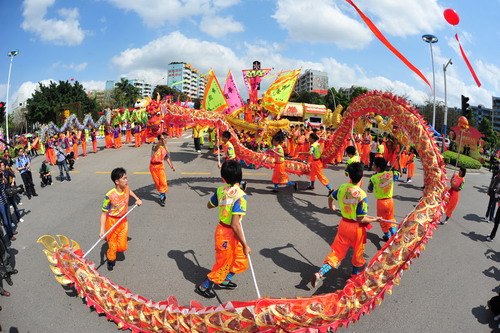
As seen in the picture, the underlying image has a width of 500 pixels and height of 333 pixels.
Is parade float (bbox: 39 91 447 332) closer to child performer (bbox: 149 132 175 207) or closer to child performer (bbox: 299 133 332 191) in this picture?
child performer (bbox: 149 132 175 207)

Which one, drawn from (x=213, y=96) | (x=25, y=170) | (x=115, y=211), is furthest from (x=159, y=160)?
(x=213, y=96)

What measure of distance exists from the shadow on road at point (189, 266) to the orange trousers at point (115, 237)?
2.80 ft

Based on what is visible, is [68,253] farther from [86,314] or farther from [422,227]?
[422,227]

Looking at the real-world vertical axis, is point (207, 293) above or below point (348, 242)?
below

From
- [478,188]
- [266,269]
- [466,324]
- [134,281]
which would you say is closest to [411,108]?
[466,324]

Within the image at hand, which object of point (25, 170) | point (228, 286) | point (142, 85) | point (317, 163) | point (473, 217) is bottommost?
point (228, 286)

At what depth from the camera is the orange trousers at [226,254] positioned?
3.53 metres

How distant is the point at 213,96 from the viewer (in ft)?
41.7

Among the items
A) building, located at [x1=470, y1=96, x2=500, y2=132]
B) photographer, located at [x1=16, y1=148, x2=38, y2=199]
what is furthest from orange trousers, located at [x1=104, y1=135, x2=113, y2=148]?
building, located at [x1=470, y1=96, x2=500, y2=132]

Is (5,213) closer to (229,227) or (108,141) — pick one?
(229,227)

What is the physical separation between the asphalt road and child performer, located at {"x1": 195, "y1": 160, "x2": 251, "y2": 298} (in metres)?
0.49

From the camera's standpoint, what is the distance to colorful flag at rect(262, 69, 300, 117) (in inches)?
520

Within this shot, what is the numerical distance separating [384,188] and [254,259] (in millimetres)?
2687

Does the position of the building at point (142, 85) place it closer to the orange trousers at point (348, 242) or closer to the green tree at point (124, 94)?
the green tree at point (124, 94)
